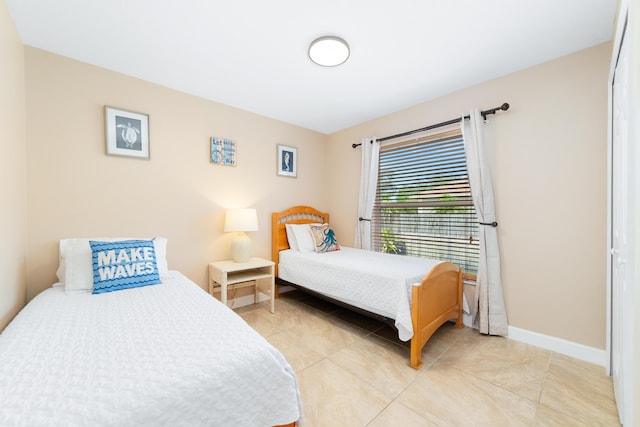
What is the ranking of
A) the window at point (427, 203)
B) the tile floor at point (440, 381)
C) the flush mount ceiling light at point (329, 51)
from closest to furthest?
the tile floor at point (440, 381), the flush mount ceiling light at point (329, 51), the window at point (427, 203)

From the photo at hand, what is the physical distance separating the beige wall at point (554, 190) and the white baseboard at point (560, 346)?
4 cm

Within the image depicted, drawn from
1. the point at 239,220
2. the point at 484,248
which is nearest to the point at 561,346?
the point at 484,248

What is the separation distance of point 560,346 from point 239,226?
3062 mm

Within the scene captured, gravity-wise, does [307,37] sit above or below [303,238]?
above

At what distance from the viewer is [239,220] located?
9.39 feet

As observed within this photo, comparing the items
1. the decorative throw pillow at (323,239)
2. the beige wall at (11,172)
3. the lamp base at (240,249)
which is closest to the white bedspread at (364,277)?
the decorative throw pillow at (323,239)

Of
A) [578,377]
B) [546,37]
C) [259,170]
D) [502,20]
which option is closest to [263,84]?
[259,170]

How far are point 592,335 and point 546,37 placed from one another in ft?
7.38

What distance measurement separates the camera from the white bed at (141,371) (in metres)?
0.76

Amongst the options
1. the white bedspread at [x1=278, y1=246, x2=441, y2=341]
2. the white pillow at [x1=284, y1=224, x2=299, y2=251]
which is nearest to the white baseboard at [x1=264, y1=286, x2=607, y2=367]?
the white bedspread at [x1=278, y1=246, x2=441, y2=341]

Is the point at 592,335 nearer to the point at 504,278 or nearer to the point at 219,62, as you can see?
the point at 504,278

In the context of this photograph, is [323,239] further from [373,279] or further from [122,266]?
[122,266]

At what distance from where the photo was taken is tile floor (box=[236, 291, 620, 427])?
57.2 inches

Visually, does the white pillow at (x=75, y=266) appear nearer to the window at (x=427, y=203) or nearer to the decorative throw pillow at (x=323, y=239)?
the decorative throw pillow at (x=323, y=239)
